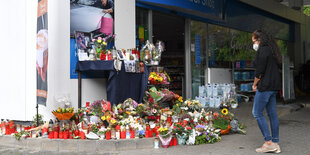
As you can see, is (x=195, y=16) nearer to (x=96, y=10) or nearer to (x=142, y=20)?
(x=142, y=20)

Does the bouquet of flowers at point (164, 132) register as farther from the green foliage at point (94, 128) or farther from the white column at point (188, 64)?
the white column at point (188, 64)

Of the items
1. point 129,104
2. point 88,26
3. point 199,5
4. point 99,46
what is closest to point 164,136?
point 129,104

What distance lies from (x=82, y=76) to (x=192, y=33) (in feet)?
20.0

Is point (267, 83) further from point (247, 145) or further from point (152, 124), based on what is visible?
point (152, 124)

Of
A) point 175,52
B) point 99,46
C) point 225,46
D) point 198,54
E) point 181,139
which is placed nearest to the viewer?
point 181,139

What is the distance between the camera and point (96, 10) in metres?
8.66

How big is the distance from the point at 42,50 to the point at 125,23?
125 inches

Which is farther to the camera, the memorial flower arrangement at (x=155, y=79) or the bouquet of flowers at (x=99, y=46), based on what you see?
the memorial flower arrangement at (x=155, y=79)

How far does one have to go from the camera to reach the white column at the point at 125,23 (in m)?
9.15

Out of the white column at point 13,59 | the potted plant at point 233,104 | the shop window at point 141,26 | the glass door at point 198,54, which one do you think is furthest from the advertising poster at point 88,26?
the potted plant at point 233,104

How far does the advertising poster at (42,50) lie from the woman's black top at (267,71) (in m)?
3.97

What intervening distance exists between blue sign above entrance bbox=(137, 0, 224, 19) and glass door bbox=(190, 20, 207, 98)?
3.23 feet

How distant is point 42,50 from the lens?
21.9 ft

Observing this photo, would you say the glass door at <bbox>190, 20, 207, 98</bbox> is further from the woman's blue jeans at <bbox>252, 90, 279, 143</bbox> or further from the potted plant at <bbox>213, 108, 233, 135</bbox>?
the woman's blue jeans at <bbox>252, 90, 279, 143</bbox>
